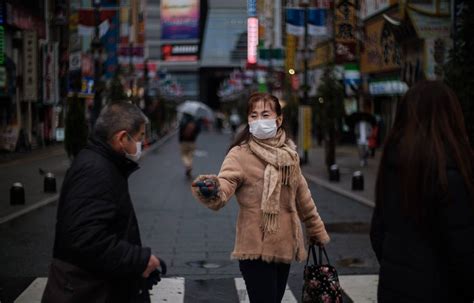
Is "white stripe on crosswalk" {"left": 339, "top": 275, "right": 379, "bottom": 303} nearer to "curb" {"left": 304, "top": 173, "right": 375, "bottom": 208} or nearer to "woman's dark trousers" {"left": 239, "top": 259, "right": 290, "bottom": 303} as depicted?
"woman's dark trousers" {"left": 239, "top": 259, "right": 290, "bottom": 303}

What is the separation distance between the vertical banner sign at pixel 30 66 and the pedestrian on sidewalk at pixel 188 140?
1069cm

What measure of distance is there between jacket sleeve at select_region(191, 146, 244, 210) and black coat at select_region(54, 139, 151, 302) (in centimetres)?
100

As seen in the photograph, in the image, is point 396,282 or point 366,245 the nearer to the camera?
point 396,282

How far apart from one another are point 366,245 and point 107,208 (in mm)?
7609

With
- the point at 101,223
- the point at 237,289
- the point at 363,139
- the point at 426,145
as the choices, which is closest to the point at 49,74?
the point at 237,289

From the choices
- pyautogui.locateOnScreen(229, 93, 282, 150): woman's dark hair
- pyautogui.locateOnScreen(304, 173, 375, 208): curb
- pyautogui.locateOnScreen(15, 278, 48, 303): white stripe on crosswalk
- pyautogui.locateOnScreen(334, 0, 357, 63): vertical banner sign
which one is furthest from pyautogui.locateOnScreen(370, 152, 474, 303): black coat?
pyautogui.locateOnScreen(334, 0, 357, 63): vertical banner sign

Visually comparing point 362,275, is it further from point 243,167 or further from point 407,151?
point 407,151

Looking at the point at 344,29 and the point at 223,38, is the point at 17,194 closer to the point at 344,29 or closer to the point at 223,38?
the point at 344,29

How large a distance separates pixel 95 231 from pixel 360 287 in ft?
16.4

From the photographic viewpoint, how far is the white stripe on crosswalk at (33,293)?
760 centimetres

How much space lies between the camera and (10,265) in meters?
9.42

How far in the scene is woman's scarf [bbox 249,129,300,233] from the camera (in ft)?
16.7

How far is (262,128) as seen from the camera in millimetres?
5246

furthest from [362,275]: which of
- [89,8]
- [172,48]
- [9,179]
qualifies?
[172,48]
